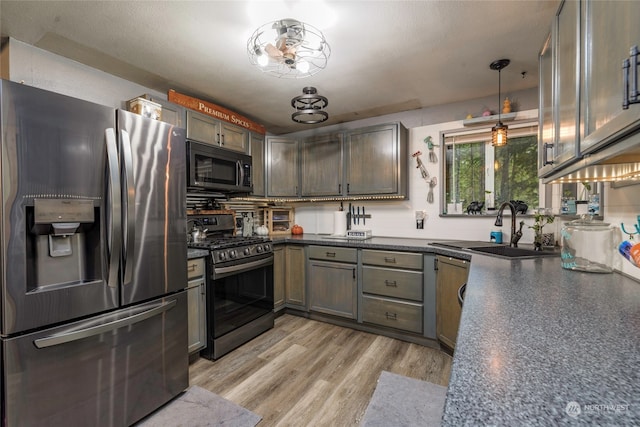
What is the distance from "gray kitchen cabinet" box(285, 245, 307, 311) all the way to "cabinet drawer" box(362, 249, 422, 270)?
75cm

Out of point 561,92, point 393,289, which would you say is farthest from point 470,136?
point 561,92

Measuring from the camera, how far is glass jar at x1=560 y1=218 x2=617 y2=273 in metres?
1.38

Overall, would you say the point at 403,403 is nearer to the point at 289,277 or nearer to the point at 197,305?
the point at 197,305

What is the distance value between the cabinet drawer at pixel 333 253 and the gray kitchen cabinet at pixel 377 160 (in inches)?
27.8

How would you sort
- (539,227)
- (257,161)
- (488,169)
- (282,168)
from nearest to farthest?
(539,227), (488,169), (257,161), (282,168)

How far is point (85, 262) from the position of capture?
57.1 inches

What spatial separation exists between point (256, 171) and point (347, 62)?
1.64m

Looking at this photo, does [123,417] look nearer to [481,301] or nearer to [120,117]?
[120,117]

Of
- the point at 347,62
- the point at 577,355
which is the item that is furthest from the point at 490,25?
the point at 577,355

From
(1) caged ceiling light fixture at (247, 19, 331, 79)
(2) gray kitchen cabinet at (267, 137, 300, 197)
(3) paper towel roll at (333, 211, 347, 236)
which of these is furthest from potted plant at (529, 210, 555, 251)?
(2) gray kitchen cabinet at (267, 137, 300, 197)

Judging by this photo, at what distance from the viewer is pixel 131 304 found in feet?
5.22

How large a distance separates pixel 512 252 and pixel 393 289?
1001mm

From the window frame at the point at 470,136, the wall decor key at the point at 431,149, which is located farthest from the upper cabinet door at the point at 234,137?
the window frame at the point at 470,136

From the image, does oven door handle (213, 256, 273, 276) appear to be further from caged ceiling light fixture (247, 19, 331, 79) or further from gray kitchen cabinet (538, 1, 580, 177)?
gray kitchen cabinet (538, 1, 580, 177)
